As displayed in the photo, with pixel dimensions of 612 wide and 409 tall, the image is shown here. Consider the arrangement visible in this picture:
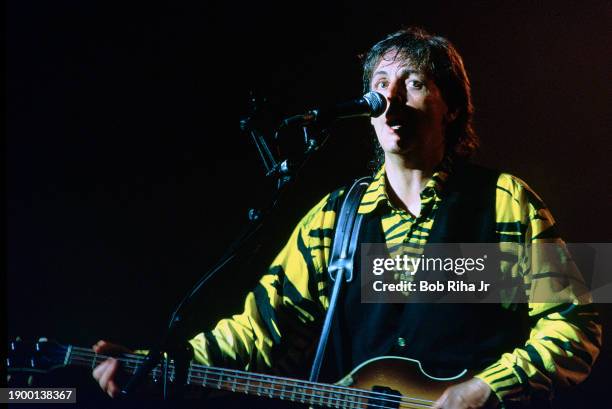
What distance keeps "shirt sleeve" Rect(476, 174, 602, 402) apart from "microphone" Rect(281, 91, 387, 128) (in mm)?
623

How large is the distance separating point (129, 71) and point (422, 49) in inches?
50.4

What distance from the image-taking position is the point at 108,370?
5.90 feet

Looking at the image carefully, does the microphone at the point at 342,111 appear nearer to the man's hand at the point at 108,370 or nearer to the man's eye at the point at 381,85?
the man's eye at the point at 381,85

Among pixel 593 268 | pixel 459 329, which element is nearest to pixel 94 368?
pixel 459 329

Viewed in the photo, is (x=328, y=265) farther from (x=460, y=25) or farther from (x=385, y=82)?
(x=460, y=25)

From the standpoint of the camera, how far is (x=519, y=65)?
2102 millimetres

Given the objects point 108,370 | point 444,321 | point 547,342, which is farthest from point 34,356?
point 547,342

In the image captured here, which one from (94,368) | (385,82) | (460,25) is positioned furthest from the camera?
(460,25)

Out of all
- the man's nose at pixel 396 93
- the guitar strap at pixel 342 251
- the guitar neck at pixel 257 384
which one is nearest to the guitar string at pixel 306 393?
the guitar neck at pixel 257 384

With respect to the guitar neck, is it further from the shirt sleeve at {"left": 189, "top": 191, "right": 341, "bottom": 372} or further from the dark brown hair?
the dark brown hair

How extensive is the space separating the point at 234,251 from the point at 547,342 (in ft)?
3.06

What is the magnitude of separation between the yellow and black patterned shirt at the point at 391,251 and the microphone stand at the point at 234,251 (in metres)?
0.44

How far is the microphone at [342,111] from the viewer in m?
1.43

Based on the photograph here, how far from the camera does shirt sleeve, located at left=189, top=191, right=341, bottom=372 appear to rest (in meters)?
1.96
